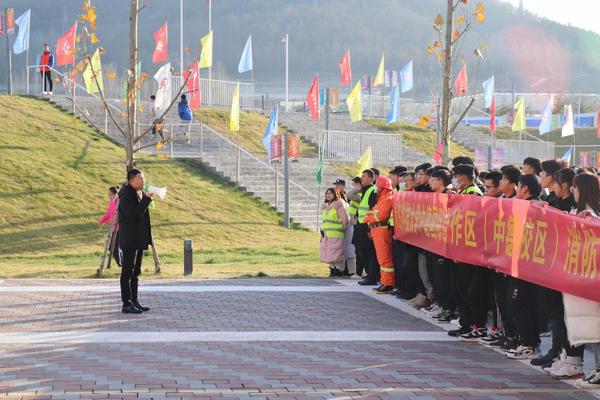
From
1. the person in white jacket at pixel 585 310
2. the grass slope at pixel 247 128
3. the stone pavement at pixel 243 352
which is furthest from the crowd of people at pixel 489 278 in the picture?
the grass slope at pixel 247 128

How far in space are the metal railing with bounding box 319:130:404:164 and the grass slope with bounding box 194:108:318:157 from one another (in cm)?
157

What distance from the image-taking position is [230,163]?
117ft

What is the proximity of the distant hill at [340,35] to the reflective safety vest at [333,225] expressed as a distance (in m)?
123

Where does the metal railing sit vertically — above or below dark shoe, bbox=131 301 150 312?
above

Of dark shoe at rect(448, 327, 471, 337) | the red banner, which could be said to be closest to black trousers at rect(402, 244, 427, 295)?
the red banner

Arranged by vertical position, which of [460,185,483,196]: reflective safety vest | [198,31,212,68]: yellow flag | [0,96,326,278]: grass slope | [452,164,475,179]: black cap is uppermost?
[198,31,212,68]: yellow flag

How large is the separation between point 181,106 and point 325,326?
22515 millimetres

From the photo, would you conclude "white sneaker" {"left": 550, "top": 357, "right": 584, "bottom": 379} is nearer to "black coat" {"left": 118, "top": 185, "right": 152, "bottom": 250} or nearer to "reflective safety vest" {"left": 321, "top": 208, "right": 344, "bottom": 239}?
"black coat" {"left": 118, "top": 185, "right": 152, "bottom": 250}

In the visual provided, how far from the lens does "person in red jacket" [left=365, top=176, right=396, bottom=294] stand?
1489cm

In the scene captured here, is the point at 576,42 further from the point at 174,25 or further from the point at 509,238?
the point at 509,238

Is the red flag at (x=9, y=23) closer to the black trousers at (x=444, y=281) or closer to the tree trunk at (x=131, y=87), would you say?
the tree trunk at (x=131, y=87)

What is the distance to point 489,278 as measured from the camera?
11141mm

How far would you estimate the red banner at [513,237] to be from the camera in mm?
8305

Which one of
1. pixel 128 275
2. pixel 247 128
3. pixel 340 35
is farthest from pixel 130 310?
pixel 340 35
